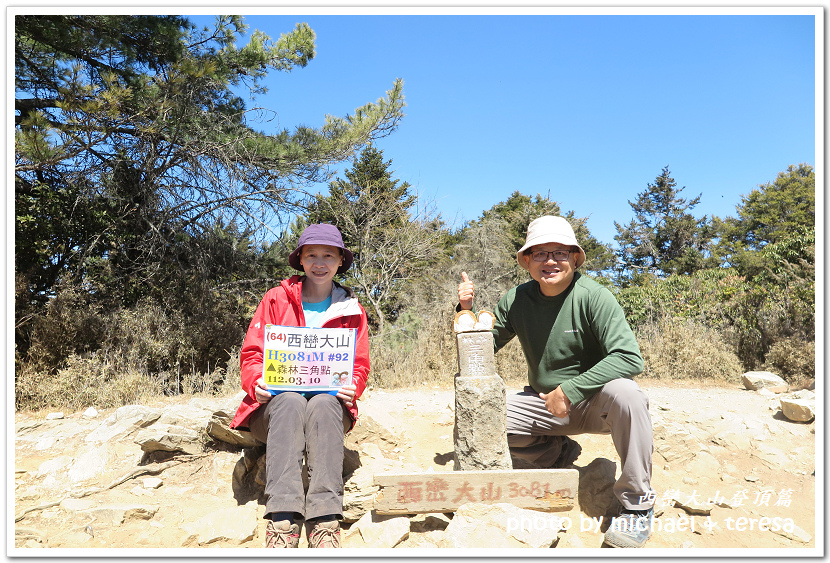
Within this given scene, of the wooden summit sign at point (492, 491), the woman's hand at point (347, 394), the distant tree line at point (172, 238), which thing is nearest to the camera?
the wooden summit sign at point (492, 491)

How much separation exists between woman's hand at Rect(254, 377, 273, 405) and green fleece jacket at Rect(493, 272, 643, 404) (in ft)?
4.68

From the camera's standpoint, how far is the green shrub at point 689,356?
7203mm

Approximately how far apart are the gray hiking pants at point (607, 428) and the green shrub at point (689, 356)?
16.4 ft

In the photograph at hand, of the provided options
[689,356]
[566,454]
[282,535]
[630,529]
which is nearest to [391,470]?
[282,535]

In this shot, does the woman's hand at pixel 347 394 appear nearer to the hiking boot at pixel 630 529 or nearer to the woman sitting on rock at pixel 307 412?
the woman sitting on rock at pixel 307 412

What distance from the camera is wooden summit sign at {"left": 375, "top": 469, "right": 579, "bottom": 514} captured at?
2.62 meters

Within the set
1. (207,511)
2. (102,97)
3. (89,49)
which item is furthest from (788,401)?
(89,49)

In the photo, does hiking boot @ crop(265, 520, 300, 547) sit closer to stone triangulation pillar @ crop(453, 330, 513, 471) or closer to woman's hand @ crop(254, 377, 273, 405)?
woman's hand @ crop(254, 377, 273, 405)

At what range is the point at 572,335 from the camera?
9.41ft

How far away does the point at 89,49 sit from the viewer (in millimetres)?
6211

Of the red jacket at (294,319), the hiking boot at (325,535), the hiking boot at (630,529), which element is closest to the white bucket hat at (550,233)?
the red jacket at (294,319)

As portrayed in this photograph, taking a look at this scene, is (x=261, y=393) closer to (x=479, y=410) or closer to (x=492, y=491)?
(x=479, y=410)

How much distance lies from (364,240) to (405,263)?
1071mm

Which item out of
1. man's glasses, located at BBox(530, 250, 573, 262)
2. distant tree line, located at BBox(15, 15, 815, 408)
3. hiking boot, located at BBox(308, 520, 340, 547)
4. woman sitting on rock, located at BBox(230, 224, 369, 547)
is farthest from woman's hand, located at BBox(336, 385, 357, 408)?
distant tree line, located at BBox(15, 15, 815, 408)
